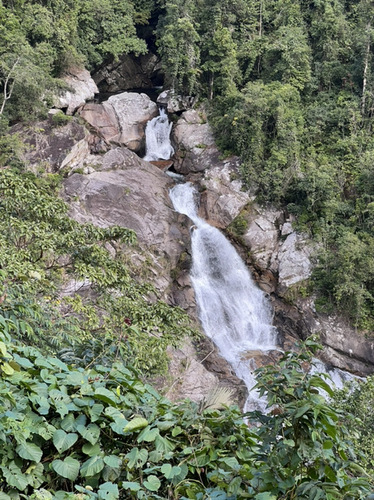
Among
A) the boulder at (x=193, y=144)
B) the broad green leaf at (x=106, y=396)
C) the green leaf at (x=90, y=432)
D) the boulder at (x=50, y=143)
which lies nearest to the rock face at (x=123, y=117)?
the boulder at (x=193, y=144)

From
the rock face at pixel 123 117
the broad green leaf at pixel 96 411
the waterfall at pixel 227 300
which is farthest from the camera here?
the rock face at pixel 123 117

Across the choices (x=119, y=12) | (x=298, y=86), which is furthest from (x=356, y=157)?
(x=119, y=12)

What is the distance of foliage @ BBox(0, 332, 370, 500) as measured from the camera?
200 centimetres

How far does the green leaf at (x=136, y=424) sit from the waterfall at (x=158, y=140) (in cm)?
2065

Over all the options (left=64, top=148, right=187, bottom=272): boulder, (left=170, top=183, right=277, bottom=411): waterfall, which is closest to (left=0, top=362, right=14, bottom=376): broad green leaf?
(left=170, top=183, right=277, bottom=411): waterfall

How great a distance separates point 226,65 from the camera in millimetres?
22516

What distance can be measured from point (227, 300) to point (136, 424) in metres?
14.2

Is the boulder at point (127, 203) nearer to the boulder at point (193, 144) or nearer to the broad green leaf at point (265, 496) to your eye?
the boulder at point (193, 144)

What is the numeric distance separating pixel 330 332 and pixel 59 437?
14881mm

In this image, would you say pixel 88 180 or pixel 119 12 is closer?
pixel 88 180

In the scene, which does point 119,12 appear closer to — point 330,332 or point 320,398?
point 330,332

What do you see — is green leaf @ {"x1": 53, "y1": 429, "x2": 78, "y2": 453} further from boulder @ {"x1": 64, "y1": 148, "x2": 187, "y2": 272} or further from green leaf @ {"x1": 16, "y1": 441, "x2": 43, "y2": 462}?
boulder @ {"x1": 64, "y1": 148, "x2": 187, "y2": 272}

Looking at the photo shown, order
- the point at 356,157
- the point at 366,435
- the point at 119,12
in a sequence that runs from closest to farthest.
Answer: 1. the point at 366,435
2. the point at 356,157
3. the point at 119,12

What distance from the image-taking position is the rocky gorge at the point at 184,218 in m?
15.2
